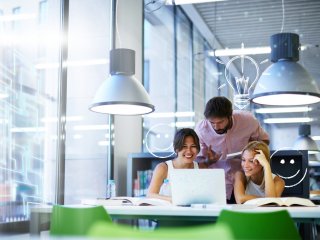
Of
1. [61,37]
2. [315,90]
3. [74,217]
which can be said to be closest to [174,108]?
[61,37]

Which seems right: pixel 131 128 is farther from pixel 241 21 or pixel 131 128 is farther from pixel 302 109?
pixel 302 109

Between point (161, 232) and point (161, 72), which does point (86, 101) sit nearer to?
point (161, 72)

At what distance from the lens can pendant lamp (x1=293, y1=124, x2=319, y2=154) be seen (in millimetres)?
8537

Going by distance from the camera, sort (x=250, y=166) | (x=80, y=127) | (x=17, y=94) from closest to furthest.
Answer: (x=17, y=94)
(x=250, y=166)
(x=80, y=127)

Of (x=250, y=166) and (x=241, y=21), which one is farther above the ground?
(x=241, y=21)

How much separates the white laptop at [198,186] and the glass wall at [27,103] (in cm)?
100

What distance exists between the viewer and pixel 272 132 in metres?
9.70

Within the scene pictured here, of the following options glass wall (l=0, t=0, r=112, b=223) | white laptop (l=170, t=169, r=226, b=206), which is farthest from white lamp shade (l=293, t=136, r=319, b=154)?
white laptop (l=170, t=169, r=226, b=206)

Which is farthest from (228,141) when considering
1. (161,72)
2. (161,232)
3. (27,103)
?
(161,72)

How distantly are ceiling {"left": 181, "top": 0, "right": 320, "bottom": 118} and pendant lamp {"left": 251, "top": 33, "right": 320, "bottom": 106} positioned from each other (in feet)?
10.9

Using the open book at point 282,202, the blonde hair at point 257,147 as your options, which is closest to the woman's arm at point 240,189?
the blonde hair at point 257,147

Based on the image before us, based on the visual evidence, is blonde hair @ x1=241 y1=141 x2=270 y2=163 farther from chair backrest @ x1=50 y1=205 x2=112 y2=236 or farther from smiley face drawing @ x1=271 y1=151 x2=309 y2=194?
chair backrest @ x1=50 y1=205 x2=112 y2=236

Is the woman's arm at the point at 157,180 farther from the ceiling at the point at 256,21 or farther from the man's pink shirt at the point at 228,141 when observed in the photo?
the ceiling at the point at 256,21

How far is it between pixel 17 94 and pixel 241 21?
18.3ft
